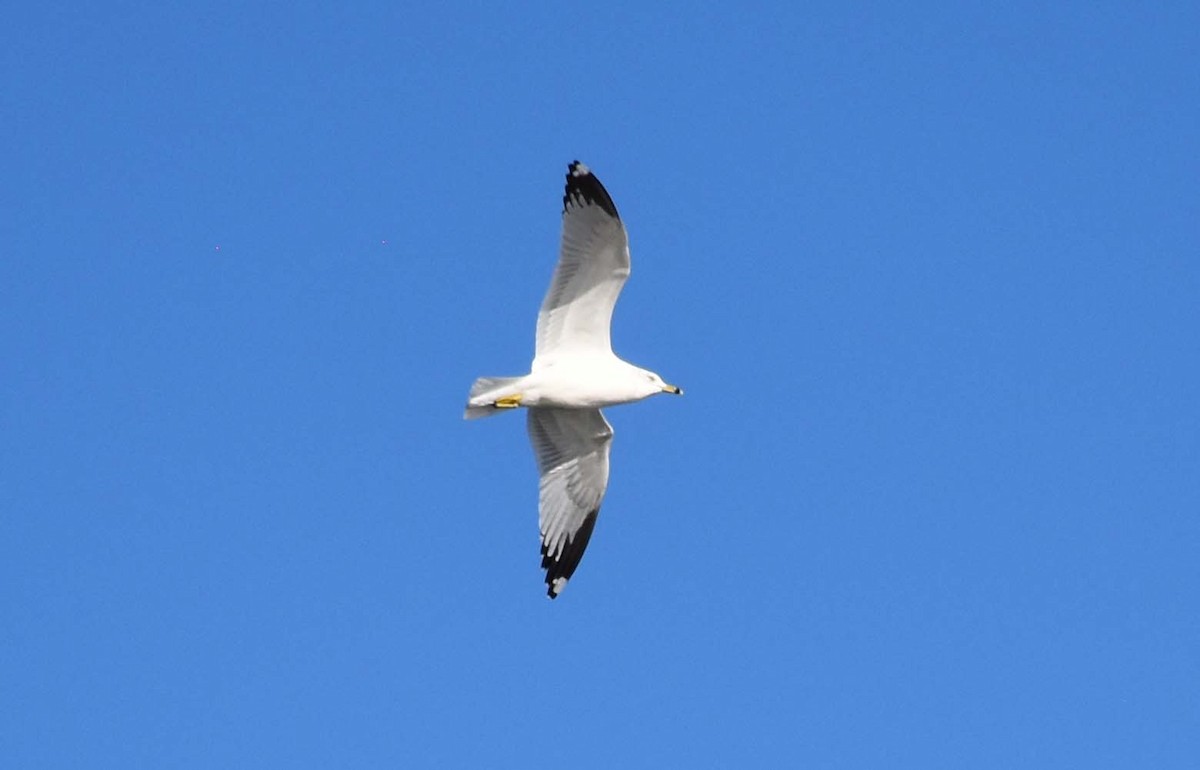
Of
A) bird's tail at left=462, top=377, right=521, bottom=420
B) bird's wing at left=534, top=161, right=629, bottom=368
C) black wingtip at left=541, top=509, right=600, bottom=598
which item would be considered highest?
bird's wing at left=534, top=161, right=629, bottom=368

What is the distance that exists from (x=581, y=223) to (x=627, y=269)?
0.43m

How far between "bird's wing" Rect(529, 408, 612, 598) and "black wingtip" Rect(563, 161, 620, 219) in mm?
1790

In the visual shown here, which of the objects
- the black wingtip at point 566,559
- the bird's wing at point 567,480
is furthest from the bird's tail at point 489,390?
the black wingtip at point 566,559

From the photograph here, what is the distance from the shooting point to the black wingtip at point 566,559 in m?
14.4

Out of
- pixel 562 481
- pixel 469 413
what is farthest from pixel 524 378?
pixel 562 481

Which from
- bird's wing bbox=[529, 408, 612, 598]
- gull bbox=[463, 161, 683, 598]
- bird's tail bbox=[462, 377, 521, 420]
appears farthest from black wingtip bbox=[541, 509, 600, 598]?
bird's tail bbox=[462, 377, 521, 420]

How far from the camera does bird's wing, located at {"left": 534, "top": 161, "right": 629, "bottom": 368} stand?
12.8 meters

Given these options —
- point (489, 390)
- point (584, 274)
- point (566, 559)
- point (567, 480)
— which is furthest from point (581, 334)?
point (566, 559)

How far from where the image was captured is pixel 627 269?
42.4 ft

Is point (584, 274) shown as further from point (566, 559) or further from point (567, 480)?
point (566, 559)

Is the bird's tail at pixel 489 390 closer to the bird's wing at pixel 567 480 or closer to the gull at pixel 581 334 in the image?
the gull at pixel 581 334

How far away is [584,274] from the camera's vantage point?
12953 millimetres

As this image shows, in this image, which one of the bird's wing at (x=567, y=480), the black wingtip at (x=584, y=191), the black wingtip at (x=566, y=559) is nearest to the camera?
the black wingtip at (x=584, y=191)

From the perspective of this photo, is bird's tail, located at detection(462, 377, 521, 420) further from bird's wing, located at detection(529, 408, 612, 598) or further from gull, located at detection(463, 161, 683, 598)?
bird's wing, located at detection(529, 408, 612, 598)
